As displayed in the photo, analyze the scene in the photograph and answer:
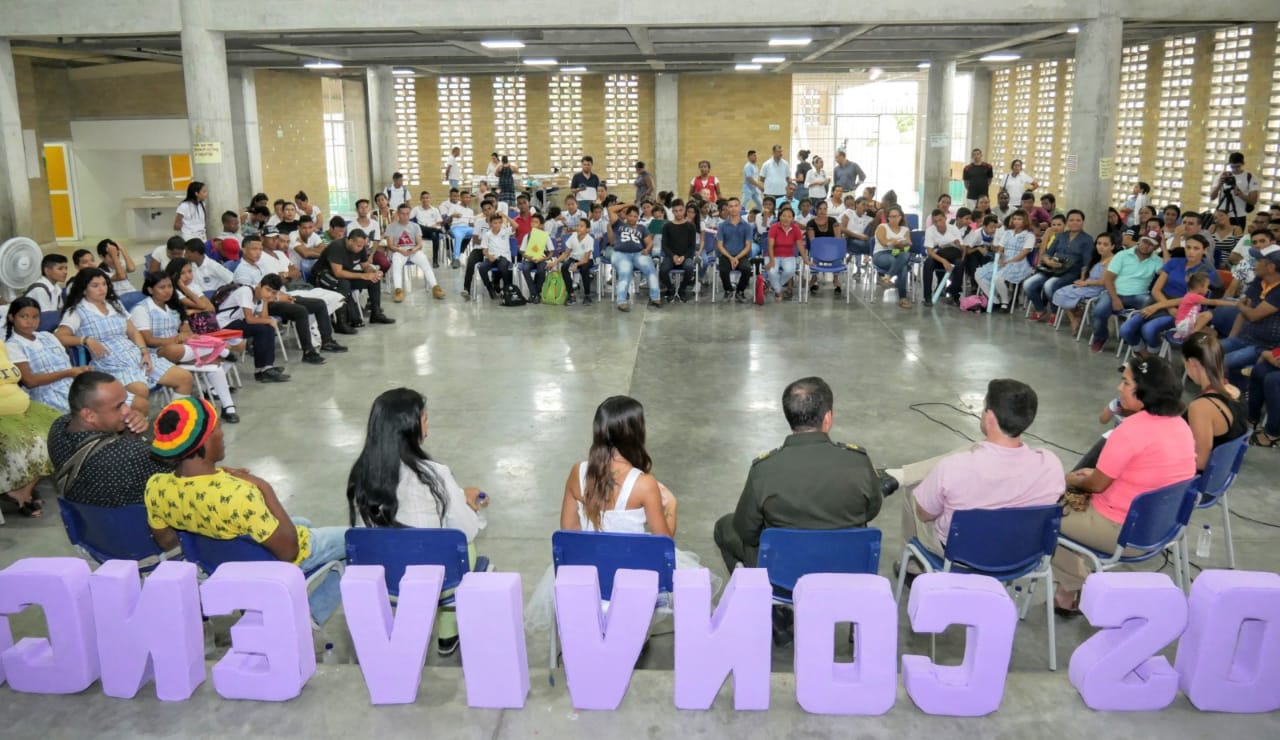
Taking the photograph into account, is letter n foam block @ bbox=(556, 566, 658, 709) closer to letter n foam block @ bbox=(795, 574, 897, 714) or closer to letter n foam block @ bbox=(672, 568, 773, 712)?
letter n foam block @ bbox=(672, 568, 773, 712)

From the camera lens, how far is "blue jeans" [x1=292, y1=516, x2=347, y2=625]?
372 cm

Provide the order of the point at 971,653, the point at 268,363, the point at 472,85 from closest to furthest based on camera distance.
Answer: the point at 971,653 → the point at 268,363 → the point at 472,85

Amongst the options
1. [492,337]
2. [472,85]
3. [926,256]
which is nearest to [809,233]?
[926,256]

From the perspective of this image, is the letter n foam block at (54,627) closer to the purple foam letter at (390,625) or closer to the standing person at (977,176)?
the purple foam letter at (390,625)

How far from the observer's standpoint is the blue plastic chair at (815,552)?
10.9ft

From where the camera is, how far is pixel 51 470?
203 inches

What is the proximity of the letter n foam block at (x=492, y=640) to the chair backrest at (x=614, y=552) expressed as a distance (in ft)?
0.69

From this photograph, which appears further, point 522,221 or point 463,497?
point 522,221

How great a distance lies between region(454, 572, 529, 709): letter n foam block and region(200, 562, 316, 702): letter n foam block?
55 cm

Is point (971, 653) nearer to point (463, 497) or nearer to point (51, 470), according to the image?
point (463, 497)

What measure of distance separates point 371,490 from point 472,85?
19972 millimetres

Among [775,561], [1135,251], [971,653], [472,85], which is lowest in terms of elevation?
[971,653]

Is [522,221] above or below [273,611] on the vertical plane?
above

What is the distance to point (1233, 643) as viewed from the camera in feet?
10.4
